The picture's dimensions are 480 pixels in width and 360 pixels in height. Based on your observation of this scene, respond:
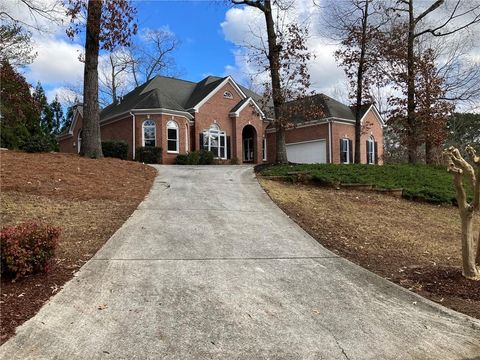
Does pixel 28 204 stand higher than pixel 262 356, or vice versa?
pixel 28 204

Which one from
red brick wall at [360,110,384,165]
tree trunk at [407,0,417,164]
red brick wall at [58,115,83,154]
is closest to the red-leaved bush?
tree trunk at [407,0,417,164]

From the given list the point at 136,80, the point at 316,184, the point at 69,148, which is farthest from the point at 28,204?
the point at 136,80

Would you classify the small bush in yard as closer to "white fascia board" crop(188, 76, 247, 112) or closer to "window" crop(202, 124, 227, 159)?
"window" crop(202, 124, 227, 159)

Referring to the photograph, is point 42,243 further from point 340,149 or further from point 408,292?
point 340,149

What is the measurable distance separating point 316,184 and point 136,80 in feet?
128

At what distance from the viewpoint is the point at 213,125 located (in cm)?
2938

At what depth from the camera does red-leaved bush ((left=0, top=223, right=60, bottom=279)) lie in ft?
16.1

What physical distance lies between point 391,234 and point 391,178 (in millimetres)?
6924

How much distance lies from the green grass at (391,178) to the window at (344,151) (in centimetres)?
1289

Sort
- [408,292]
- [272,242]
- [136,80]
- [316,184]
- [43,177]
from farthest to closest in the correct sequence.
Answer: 1. [136,80]
2. [316,184]
3. [43,177]
4. [272,242]
5. [408,292]

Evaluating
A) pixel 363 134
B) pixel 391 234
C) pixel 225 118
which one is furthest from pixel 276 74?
pixel 363 134

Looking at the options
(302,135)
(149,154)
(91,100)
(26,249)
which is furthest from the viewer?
(302,135)

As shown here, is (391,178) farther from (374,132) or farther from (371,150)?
(374,132)

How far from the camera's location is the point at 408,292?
5.53m
